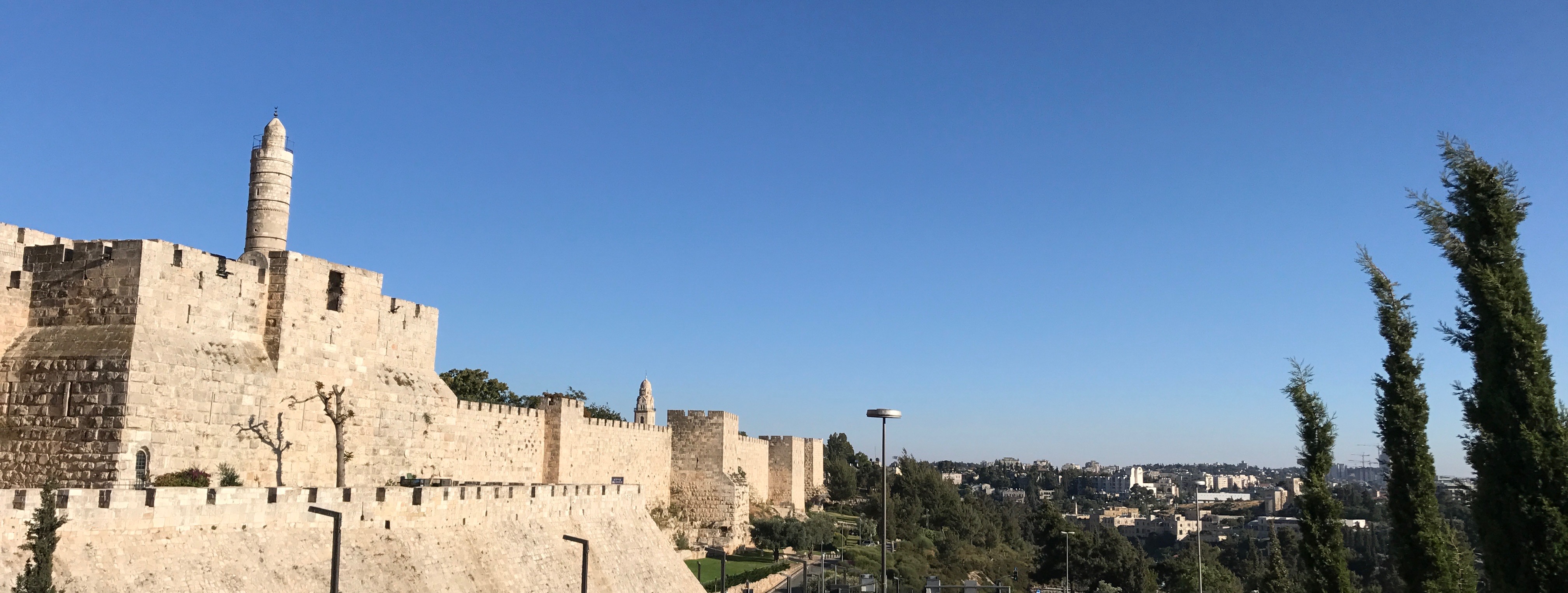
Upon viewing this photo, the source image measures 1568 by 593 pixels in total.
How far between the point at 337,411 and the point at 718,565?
19.0 metres

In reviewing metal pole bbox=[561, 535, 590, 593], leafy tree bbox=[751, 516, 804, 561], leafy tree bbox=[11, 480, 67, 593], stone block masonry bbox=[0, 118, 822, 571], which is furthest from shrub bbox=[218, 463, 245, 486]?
leafy tree bbox=[751, 516, 804, 561]

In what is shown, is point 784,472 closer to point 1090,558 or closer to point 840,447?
point 1090,558

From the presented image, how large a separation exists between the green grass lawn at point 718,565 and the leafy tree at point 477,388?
1208 cm

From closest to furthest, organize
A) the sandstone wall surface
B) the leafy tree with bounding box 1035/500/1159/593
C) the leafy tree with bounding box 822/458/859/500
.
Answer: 1. the leafy tree with bounding box 1035/500/1159/593
2. the sandstone wall surface
3. the leafy tree with bounding box 822/458/859/500

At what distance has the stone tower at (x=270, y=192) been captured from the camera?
2108cm

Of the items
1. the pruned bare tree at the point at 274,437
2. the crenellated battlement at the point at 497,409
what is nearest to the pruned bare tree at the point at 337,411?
the pruned bare tree at the point at 274,437

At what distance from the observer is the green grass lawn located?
32531mm

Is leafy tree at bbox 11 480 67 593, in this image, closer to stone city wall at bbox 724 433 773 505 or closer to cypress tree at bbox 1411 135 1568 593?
cypress tree at bbox 1411 135 1568 593

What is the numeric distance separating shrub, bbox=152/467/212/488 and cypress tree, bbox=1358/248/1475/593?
1675 centimetres

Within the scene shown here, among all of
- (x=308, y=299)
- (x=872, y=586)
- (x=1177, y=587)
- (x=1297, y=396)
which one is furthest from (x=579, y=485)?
(x=1177, y=587)

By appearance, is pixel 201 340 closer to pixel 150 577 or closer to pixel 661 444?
pixel 150 577

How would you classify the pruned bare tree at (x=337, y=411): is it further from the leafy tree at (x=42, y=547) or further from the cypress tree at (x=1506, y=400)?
the cypress tree at (x=1506, y=400)

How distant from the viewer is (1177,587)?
44875 mm

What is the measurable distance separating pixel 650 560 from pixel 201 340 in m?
10.5
